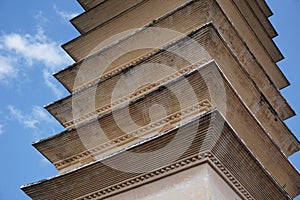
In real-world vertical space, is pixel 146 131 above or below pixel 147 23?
below

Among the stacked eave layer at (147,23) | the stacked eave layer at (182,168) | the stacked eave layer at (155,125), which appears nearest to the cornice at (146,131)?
the stacked eave layer at (155,125)

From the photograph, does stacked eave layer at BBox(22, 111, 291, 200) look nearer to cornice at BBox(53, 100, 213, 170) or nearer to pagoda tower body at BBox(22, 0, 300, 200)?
pagoda tower body at BBox(22, 0, 300, 200)

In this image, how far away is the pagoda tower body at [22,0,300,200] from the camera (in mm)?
5973

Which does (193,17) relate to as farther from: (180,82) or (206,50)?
(180,82)

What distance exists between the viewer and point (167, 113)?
278 inches

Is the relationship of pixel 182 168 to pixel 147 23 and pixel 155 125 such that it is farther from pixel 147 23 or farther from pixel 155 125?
pixel 147 23

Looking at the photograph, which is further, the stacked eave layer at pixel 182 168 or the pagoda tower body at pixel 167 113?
the pagoda tower body at pixel 167 113

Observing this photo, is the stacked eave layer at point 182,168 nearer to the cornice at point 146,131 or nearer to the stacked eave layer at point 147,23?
the cornice at point 146,131

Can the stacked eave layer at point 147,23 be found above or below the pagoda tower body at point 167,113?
above

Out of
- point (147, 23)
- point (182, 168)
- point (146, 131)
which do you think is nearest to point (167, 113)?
point (146, 131)

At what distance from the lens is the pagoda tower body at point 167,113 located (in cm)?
597

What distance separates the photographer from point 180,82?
265 inches

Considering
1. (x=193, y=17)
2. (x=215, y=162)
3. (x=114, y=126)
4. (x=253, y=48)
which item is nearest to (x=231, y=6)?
(x=253, y=48)

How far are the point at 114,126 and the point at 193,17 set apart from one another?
2.60 meters
